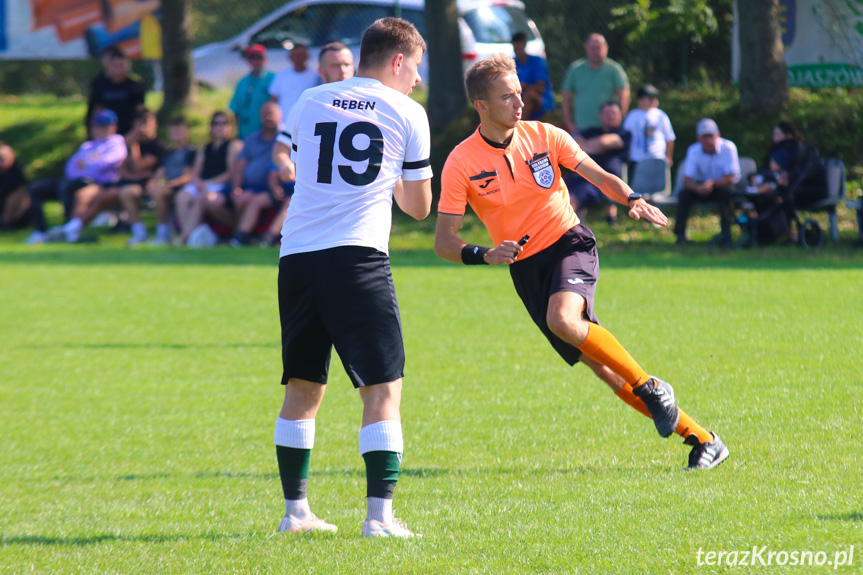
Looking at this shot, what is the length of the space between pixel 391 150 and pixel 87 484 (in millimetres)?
2931

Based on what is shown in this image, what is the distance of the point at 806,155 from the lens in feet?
45.2

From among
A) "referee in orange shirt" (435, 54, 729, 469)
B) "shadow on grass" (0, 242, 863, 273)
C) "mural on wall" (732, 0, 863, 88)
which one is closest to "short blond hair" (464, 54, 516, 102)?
"referee in orange shirt" (435, 54, 729, 469)

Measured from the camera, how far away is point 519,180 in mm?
5484

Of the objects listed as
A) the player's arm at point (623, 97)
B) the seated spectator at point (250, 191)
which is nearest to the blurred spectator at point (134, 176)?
the seated spectator at point (250, 191)

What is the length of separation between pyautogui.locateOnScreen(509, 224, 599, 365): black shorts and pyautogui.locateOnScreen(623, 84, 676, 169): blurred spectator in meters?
10.1

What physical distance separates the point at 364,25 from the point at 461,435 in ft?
51.5

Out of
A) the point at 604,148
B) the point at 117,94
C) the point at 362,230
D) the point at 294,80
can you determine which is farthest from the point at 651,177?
the point at 362,230

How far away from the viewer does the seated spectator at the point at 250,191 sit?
1555cm

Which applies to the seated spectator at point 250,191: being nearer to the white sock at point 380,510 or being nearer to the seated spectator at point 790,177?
the seated spectator at point 790,177

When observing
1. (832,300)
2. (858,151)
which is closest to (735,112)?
(858,151)

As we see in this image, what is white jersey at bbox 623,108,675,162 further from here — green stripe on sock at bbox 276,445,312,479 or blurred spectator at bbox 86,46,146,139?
green stripe on sock at bbox 276,445,312,479

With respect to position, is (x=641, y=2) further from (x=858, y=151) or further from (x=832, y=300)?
(x=832, y=300)

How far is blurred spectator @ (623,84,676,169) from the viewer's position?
15352 millimetres

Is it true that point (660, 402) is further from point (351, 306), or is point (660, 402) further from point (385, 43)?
point (385, 43)
